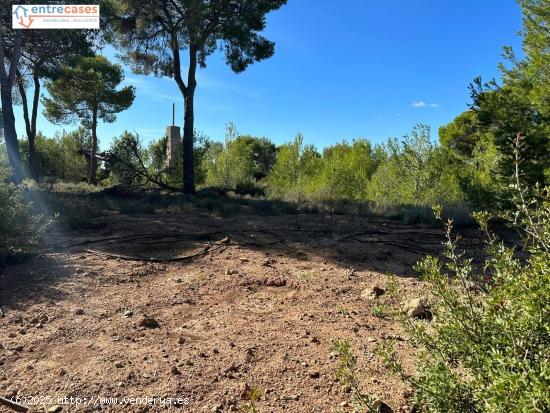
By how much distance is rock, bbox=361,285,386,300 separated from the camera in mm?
3543

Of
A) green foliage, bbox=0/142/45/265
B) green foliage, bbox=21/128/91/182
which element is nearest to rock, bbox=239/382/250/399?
green foliage, bbox=0/142/45/265

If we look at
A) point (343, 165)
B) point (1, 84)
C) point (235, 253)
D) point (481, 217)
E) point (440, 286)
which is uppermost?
point (1, 84)

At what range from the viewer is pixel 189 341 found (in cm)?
270

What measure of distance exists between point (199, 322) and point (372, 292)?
5.16 ft

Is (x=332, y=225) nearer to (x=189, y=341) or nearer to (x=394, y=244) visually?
(x=394, y=244)

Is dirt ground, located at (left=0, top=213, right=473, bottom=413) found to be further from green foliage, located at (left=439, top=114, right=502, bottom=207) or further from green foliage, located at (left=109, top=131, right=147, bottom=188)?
green foliage, located at (left=109, top=131, right=147, bottom=188)

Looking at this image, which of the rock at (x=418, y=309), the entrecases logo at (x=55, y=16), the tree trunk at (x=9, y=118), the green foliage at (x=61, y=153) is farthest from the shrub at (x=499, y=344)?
the green foliage at (x=61, y=153)

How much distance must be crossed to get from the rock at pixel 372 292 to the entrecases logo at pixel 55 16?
11.4 meters

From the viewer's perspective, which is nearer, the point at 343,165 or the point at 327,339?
the point at 327,339

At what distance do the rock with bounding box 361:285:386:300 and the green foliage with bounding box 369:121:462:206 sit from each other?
25.5ft

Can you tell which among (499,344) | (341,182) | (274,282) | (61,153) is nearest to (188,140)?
(341,182)

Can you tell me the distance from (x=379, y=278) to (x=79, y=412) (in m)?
2.94

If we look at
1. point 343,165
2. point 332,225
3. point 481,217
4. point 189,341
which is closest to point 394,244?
point 332,225

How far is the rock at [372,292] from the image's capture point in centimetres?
354
